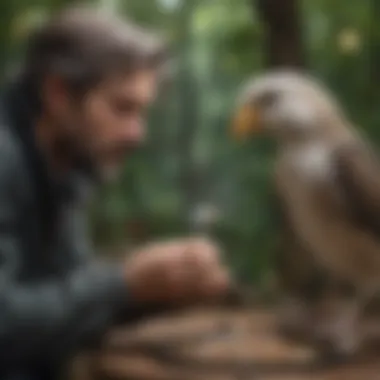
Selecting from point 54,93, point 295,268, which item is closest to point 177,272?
point 295,268

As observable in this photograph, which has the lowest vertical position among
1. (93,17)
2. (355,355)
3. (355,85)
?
(355,355)

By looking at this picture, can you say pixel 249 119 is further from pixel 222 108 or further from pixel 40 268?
pixel 40 268

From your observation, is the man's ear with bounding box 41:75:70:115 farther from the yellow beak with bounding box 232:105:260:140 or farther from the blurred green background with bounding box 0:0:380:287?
the yellow beak with bounding box 232:105:260:140

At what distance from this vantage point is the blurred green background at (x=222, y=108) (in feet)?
3.29

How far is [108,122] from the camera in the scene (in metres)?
1.02

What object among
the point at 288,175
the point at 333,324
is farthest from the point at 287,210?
the point at 333,324

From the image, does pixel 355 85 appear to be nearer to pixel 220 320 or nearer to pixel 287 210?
pixel 287 210

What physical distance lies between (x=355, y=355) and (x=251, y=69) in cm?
35

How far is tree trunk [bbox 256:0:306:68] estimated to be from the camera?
39.5 inches

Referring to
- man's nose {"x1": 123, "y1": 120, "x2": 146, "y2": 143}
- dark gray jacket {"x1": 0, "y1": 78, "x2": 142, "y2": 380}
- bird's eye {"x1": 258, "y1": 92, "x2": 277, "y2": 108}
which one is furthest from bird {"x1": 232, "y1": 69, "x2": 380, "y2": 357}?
dark gray jacket {"x1": 0, "y1": 78, "x2": 142, "y2": 380}

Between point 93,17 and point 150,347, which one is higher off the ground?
point 93,17

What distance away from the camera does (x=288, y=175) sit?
1003 millimetres

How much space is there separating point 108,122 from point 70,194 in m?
0.10

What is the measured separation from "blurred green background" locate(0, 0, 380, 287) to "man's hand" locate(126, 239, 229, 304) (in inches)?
0.6
